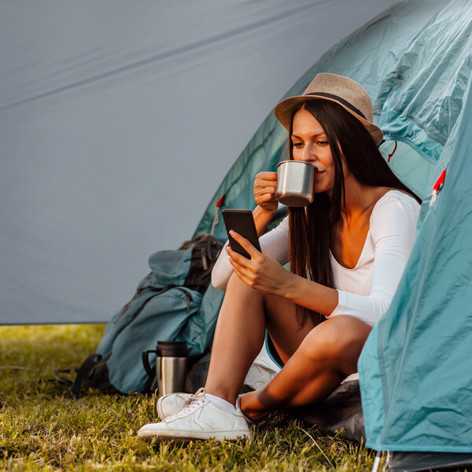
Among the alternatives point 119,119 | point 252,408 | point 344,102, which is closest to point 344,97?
point 344,102

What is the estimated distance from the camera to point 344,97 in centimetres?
151

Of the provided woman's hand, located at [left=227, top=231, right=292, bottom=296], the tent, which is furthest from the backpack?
the tent

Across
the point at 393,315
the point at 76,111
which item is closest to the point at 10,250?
the point at 76,111

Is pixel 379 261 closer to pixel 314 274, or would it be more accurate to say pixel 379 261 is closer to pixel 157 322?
pixel 314 274

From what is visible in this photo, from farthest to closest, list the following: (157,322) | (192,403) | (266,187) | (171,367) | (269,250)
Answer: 1. (157,322)
2. (171,367)
3. (269,250)
4. (266,187)
5. (192,403)

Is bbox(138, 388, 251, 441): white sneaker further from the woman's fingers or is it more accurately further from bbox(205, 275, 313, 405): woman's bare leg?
the woman's fingers

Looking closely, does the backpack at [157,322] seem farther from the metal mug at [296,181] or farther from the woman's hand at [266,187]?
the metal mug at [296,181]

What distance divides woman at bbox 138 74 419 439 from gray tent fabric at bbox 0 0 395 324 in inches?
51.0

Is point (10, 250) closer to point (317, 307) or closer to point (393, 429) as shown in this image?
point (317, 307)

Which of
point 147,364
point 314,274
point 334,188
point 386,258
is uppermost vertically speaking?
point 334,188

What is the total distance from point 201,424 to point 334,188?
1.97 feet

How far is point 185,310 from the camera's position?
85.3 inches

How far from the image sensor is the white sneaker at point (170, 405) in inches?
59.4

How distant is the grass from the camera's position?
1.20m
